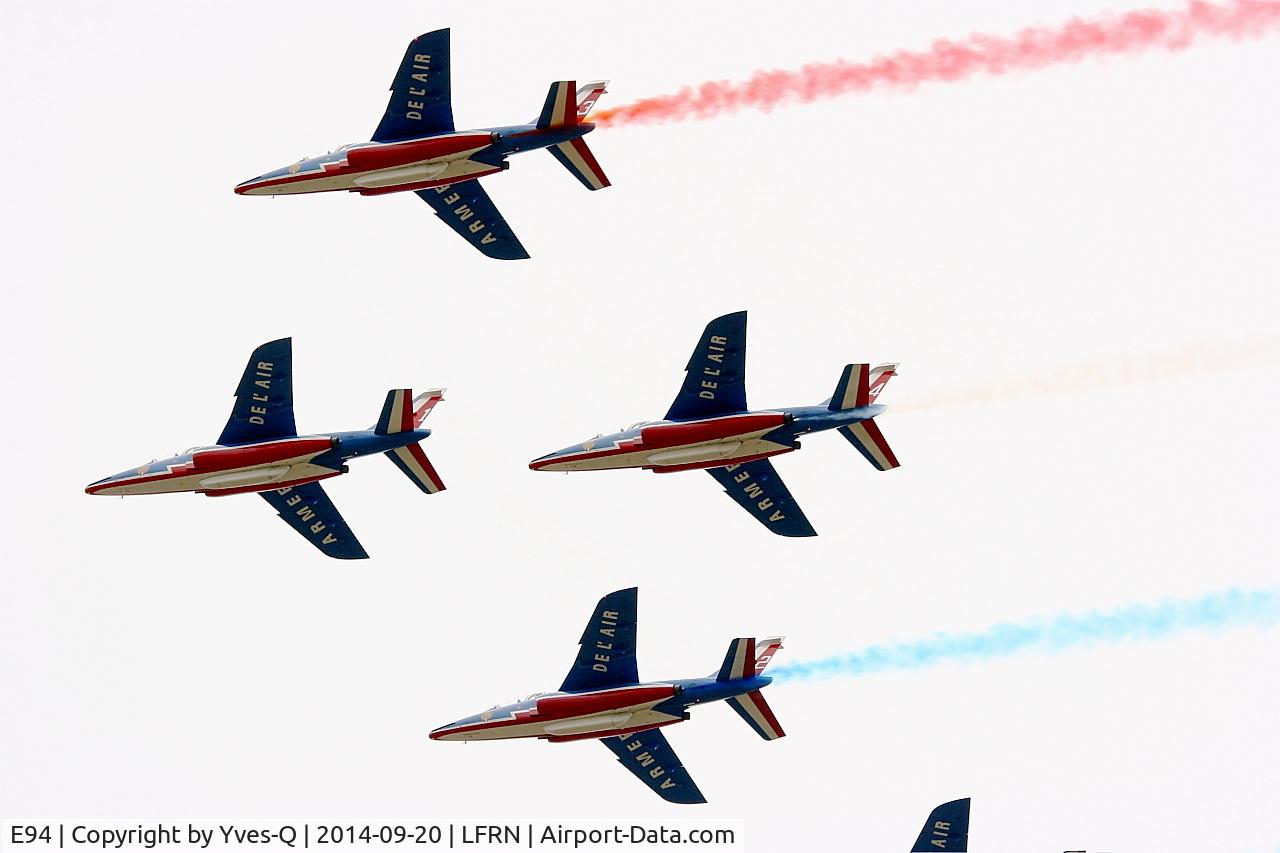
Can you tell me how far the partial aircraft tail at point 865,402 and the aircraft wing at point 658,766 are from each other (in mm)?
13993

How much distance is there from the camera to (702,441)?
92.6 m

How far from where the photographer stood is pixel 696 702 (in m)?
92.5

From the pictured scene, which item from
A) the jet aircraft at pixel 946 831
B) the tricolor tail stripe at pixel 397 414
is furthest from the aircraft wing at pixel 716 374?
the jet aircraft at pixel 946 831

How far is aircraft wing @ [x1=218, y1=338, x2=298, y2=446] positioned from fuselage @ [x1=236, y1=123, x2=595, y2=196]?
6.55m

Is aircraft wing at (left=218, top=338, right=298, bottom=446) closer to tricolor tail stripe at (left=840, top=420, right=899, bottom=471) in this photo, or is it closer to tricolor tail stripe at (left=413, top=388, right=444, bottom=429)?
tricolor tail stripe at (left=413, top=388, right=444, bottom=429)

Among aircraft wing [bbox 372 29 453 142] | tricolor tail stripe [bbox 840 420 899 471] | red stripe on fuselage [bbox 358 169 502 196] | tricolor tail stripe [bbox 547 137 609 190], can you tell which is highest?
aircraft wing [bbox 372 29 453 142]

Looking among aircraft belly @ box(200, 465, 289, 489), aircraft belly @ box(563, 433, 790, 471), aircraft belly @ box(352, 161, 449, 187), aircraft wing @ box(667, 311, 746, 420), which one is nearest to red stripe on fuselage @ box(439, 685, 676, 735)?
aircraft belly @ box(563, 433, 790, 471)

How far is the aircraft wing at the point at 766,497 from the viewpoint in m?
97.8

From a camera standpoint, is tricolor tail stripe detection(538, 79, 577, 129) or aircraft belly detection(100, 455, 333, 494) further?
aircraft belly detection(100, 455, 333, 494)

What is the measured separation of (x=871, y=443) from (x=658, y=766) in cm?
1542

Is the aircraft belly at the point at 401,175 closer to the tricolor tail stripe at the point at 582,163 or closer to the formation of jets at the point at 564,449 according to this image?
the formation of jets at the point at 564,449

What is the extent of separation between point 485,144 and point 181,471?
15967 mm

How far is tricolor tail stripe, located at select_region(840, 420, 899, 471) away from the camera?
91562mm

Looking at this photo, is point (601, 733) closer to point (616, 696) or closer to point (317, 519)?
point (616, 696)
